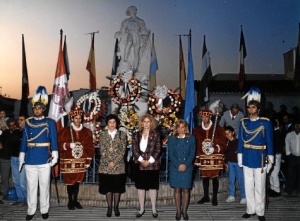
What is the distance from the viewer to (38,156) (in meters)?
6.62

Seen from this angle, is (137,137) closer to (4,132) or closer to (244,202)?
(244,202)

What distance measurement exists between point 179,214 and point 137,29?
9314 mm

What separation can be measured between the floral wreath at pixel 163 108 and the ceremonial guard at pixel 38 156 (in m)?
3.19

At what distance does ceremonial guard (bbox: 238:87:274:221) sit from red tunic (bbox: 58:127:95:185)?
2.92 meters

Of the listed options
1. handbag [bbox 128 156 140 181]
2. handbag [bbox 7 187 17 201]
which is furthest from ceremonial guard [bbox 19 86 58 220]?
handbag [bbox 7 187 17 201]

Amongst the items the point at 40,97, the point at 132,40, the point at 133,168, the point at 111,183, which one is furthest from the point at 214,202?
the point at 132,40

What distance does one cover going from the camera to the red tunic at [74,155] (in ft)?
24.1

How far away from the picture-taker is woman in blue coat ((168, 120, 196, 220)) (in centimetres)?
644

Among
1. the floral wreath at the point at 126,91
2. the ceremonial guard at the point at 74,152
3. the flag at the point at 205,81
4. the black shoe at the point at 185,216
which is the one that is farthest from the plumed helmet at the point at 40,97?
the flag at the point at 205,81

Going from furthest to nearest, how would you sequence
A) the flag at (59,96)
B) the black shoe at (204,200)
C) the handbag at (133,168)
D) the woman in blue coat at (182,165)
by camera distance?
the flag at (59,96), the black shoe at (204,200), the handbag at (133,168), the woman in blue coat at (182,165)

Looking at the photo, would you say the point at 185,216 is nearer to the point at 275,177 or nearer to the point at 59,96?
the point at 275,177

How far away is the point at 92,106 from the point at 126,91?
966 mm

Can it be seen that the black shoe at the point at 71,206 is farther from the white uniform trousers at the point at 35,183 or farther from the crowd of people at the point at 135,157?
the white uniform trousers at the point at 35,183

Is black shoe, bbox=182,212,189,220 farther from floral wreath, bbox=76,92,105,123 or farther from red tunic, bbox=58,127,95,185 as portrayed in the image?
floral wreath, bbox=76,92,105,123
